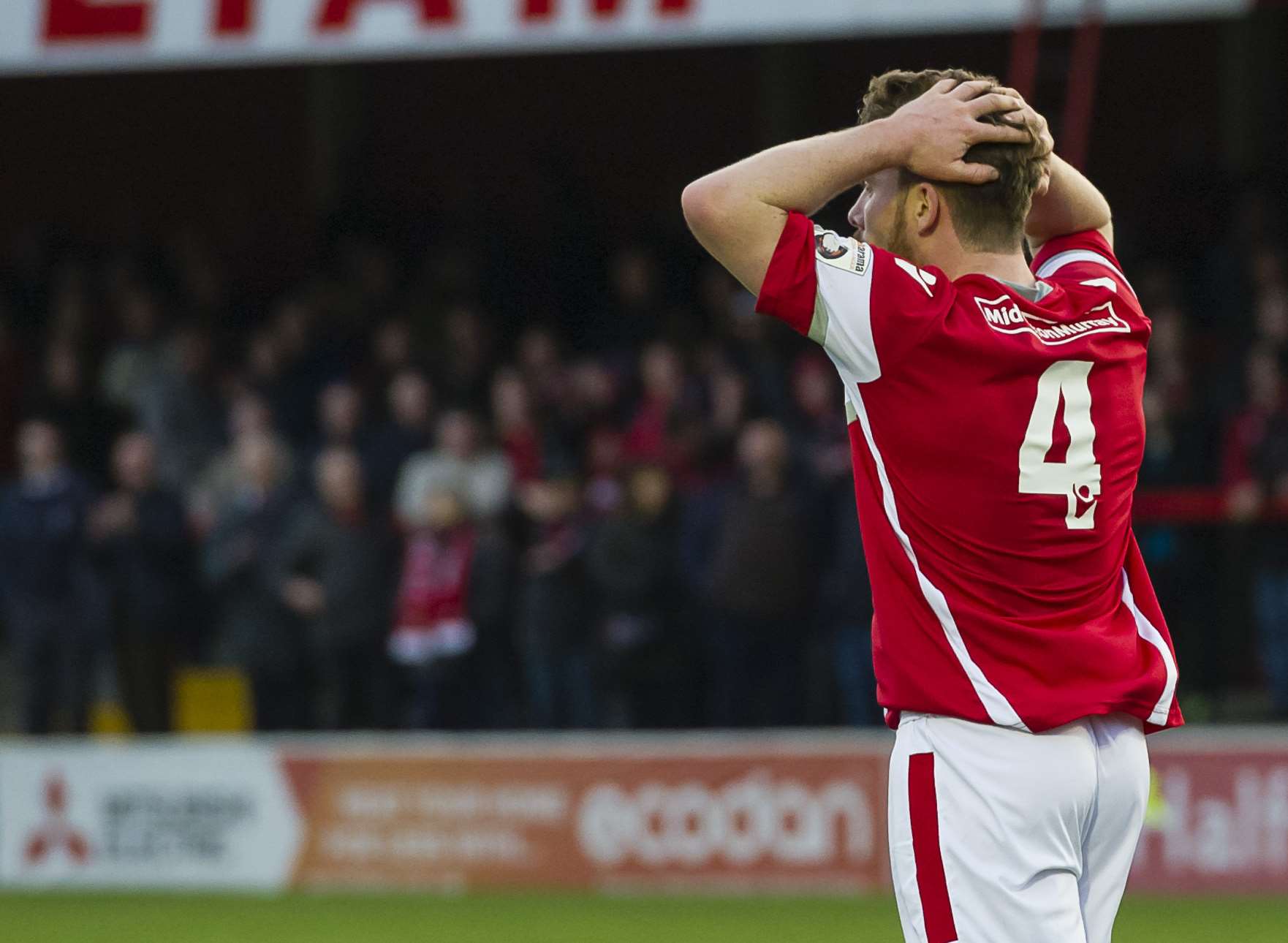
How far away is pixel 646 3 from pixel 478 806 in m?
4.11

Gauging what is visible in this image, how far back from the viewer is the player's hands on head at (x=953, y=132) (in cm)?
269

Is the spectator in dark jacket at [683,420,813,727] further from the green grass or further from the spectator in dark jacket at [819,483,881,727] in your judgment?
the green grass

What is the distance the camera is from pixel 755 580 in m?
10.4

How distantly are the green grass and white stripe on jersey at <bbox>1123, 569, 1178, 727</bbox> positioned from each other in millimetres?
5412

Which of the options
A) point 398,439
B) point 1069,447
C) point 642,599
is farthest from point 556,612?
point 1069,447

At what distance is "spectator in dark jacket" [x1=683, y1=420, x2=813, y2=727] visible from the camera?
10414mm

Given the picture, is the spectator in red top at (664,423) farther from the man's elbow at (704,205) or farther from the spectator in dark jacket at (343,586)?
the man's elbow at (704,205)

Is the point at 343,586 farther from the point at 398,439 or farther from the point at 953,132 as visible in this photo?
the point at 953,132

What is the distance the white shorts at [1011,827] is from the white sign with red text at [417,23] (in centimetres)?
752

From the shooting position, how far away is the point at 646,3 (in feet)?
34.1

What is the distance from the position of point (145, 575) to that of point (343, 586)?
1.26m

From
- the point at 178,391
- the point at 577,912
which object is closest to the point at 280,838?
the point at 577,912

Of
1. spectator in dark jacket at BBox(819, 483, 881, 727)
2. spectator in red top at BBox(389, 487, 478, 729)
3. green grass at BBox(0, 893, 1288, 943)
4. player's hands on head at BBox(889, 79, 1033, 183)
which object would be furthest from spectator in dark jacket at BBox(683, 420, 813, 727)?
player's hands on head at BBox(889, 79, 1033, 183)

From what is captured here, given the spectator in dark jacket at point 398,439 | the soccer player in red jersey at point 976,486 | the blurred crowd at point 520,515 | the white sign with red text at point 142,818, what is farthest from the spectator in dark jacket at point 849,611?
the soccer player in red jersey at point 976,486
